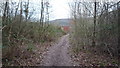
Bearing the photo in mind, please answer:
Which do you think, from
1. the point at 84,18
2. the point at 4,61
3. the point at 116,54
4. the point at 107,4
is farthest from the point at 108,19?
the point at 4,61

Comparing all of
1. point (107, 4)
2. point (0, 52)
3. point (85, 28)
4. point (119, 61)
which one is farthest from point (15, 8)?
point (119, 61)

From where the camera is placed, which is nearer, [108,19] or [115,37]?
[115,37]

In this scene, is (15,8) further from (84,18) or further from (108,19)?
(108,19)

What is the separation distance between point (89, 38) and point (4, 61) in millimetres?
6089

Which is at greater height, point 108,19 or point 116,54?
point 108,19

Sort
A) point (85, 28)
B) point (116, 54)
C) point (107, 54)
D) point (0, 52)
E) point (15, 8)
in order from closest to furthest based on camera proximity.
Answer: point (0, 52)
point (116, 54)
point (107, 54)
point (15, 8)
point (85, 28)

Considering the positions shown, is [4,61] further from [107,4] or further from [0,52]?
[107,4]

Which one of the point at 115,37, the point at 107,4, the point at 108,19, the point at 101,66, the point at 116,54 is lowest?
the point at 101,66

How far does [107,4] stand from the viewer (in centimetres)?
824

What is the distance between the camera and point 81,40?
435 inches

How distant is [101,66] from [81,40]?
4449 millimetres

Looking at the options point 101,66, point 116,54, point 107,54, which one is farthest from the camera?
point 107,54

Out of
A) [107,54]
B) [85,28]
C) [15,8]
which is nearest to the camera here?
[107,54]

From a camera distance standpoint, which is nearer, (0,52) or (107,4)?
(0,52)
